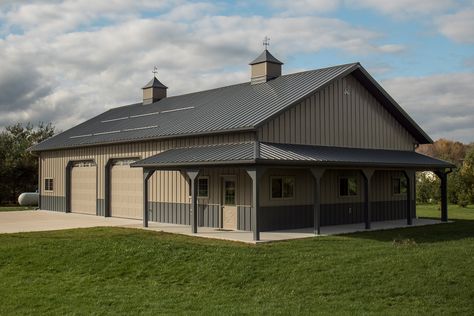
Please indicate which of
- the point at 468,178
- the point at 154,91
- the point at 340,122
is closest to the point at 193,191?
the point at 340,122

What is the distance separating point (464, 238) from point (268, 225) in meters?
6.01

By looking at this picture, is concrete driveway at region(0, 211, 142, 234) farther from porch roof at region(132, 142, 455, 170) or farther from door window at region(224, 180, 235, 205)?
door window at region(224, 180, 235, 205)

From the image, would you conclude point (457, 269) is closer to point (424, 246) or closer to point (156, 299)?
point (424, 246)

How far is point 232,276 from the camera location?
11.7 m

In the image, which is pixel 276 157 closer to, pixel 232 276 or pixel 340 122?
pixel 232 276

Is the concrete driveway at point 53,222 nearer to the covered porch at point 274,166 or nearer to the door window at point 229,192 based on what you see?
the covered porch at point 274,166

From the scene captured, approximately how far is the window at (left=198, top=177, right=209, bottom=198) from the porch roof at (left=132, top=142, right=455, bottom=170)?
1191 mm

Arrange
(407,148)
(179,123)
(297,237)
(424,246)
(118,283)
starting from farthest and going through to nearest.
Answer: (407,148)
(179,123)
(297,237)
(424,246)
(118,283)

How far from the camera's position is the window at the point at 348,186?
70.8 ft

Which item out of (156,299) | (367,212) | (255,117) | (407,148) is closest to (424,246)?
(367,212)

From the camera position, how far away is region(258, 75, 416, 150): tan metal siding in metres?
19.4

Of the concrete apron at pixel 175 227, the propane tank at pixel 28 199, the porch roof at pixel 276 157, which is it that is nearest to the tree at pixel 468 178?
the concrete apron at pixel 175 227

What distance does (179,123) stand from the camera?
22.6m

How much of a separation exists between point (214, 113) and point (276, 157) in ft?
19.2
